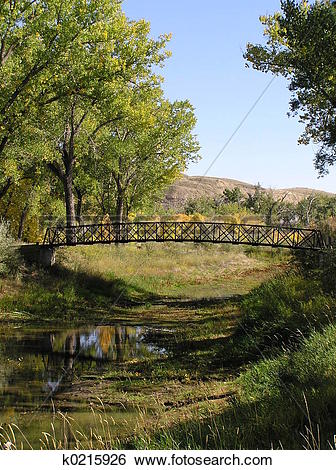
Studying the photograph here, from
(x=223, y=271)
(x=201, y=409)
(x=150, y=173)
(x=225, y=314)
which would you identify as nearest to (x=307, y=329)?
(x=201, y=409)

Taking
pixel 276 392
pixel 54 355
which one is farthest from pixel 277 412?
pixel 54 355

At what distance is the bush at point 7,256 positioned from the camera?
2605 cm

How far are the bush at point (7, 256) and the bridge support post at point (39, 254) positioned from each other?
2.10 metres

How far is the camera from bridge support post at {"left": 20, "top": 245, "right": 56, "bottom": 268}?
29.9 metres

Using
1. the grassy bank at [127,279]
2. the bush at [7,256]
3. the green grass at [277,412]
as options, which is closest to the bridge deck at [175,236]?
the grassy bank at [127,279]

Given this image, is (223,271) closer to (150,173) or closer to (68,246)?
(150,173)

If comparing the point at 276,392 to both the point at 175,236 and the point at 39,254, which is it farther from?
the point at 175,236

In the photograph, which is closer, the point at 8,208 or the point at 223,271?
the point at 223,271

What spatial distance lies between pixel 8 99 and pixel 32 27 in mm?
2930

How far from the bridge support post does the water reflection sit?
9.28m

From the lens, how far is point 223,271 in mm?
41688

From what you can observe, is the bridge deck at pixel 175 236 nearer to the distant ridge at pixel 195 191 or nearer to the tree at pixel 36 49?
the tree at pixel 36 49

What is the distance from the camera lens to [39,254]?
3036 cm

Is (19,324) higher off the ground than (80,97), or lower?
lower
